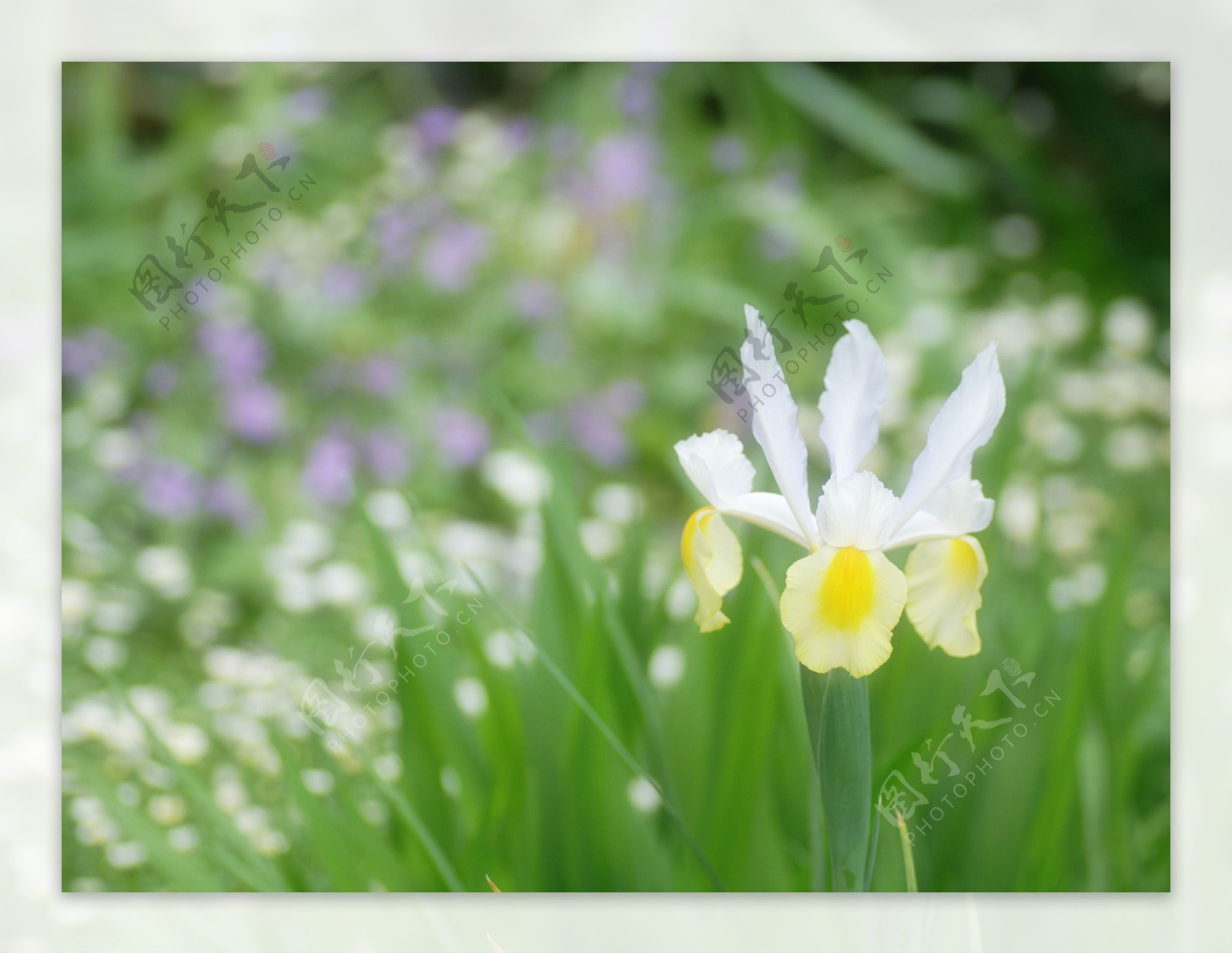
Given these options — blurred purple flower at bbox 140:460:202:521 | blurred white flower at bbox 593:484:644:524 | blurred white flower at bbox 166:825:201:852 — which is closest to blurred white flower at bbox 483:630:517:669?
blurred white flower at bbox 593:484:644:524

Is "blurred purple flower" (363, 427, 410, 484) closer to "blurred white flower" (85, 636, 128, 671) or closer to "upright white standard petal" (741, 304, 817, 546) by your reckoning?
"blurred white flower" (85, 636, 128, 671)

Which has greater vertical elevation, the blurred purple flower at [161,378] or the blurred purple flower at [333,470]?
the blurred purple flower at [161,378]

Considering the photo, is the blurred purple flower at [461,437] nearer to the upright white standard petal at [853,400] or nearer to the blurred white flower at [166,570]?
the blurred white flower at [166,570]

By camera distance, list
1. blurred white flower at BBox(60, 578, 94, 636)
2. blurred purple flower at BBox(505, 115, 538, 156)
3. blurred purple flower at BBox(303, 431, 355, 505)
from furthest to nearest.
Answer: blurred purple flower at BBox(303, 431, 355, 505)
blurred purple flower at BBox(505, 115, 538, 156)
blurred white flower at BBox(60, 578, 94, 636)

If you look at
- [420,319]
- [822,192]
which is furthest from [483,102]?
[822,192]

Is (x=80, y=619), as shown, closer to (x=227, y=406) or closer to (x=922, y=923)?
(x=227, y=406)

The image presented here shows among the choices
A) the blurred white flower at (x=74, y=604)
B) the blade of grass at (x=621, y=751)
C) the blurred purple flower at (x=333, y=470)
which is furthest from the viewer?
the blurred purple flower at (x=333, y=470)

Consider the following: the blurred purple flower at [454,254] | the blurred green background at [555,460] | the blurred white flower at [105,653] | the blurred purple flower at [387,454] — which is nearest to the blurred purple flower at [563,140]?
the blurred green background at [555,460]

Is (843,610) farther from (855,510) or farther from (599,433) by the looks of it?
(599,433)
